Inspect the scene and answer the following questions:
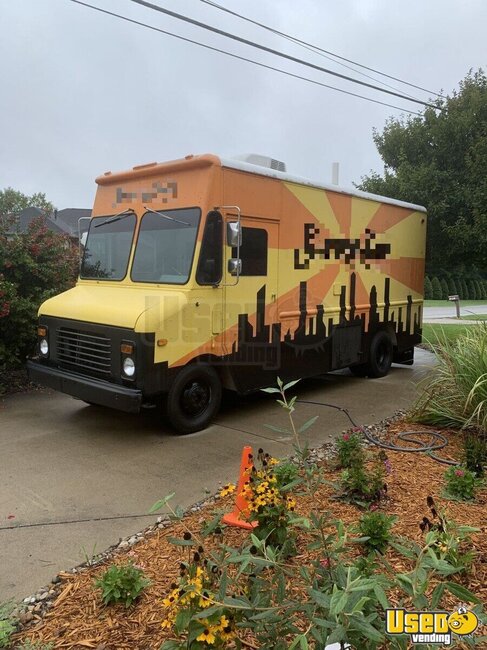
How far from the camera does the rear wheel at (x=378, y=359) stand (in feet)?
26.9

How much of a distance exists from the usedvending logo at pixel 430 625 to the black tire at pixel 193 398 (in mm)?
3604

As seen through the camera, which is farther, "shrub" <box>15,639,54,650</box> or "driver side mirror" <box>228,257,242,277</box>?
"driver side mirror" <box>228,257,242,277</box>

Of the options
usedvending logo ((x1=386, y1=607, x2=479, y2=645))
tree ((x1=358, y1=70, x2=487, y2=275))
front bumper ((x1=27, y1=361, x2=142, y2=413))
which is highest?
tree ((x1=358, y1=70, x2=487, y2=275))

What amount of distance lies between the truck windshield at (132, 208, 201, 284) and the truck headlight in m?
0.97

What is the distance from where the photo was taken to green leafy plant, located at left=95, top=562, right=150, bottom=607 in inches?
97.5

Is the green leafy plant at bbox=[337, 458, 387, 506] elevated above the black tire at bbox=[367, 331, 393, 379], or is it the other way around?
the black tire at bbox=[367, 331, 393, 379]

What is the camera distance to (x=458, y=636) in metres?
1.94

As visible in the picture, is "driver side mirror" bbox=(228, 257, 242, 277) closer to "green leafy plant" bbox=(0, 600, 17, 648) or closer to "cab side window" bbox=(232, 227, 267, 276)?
"cab side window" bbox=(232, 227, 267, 276)

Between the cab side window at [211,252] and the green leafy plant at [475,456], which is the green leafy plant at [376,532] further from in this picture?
the cab side window at [211,252]

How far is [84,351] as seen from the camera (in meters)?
5.39

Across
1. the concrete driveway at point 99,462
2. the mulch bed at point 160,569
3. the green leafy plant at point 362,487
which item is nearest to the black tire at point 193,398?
the concrete driveway at point 99,462

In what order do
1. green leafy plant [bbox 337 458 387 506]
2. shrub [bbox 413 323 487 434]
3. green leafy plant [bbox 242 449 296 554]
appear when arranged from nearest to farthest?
green leafy plant [bbox 242 449 296 554]
green leafy plant [bbox 337 458 387 506]
shrub [bbox 413 323 487 434]

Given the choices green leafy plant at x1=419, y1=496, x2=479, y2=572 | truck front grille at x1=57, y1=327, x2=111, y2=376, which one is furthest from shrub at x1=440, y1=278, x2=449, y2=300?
green leafy plant at x1=419, y1=496, x2=479, y2=572

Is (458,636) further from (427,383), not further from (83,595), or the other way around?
(427,383)
